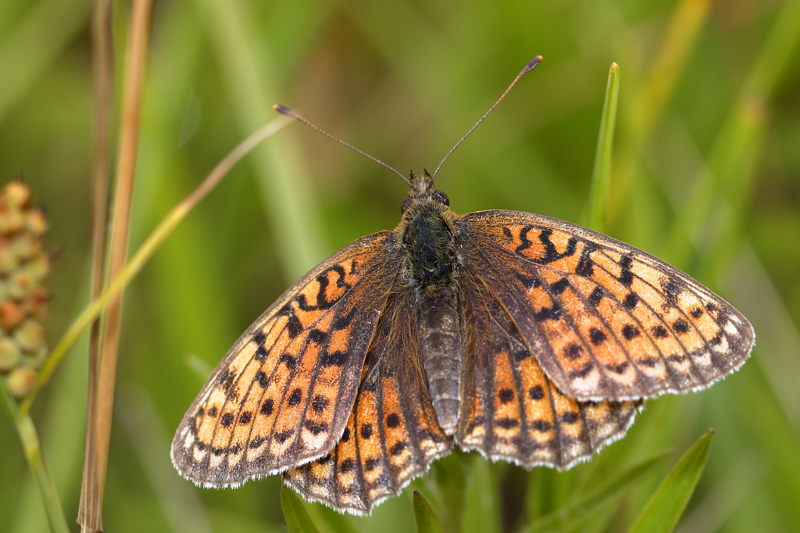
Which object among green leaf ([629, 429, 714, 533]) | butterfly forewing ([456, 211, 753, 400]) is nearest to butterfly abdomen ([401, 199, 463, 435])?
butterfly forewing ([456, 211, 753, 400])

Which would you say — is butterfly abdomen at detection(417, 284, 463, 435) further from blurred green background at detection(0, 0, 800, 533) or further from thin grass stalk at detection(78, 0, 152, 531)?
thin grass stalk at detection(78, 0, 152, 531)

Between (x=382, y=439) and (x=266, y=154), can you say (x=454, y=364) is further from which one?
(x=266, y=154)

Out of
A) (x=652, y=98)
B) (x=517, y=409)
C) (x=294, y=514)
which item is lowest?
(x=294, y=514)

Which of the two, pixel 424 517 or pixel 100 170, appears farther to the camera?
pixel 100 170

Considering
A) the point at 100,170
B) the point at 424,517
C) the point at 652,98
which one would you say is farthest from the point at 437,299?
the point at 652,98

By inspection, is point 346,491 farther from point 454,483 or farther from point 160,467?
point 160,467
